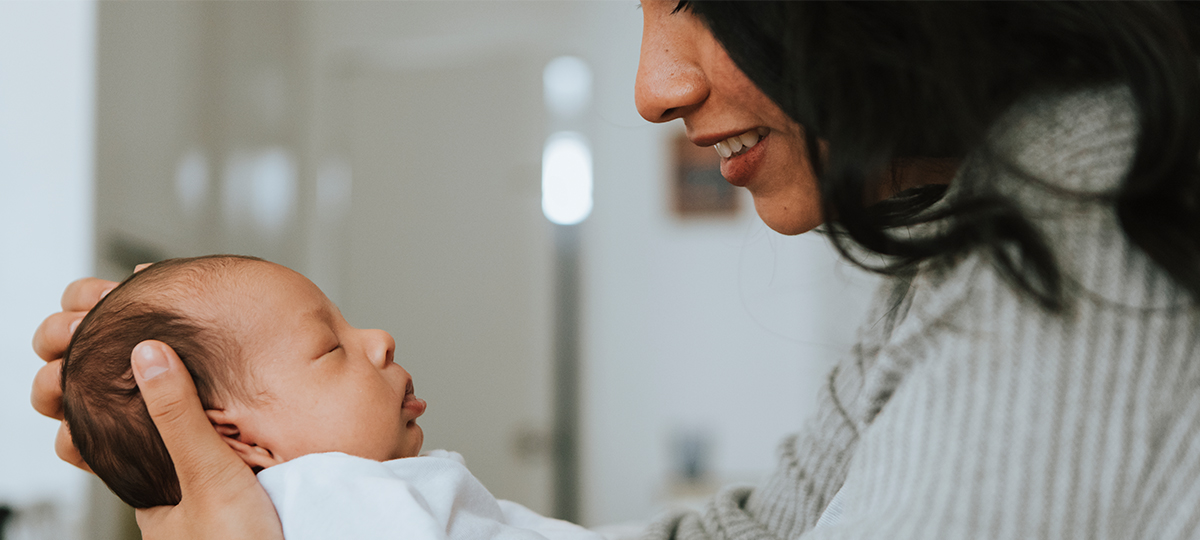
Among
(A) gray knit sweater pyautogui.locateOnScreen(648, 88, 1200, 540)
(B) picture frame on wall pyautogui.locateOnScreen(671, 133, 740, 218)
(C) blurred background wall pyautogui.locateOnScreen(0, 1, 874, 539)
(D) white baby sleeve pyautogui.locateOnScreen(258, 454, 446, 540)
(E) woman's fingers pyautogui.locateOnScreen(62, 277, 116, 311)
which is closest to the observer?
(A) gray knit sweater pyautogui.locateOnScreen(648, 88, 1200, 540)

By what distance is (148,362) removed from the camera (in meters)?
0.64

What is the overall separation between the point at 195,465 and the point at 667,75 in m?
0.50

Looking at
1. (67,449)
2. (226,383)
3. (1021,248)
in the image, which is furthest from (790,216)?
(67,449)

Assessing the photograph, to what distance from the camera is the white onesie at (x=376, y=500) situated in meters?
0.62

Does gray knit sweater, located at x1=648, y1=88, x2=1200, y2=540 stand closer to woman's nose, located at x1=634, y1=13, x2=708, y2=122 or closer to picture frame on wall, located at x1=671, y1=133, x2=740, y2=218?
woman's nose, located at x1=634, y1=13, x2=708, y2=122

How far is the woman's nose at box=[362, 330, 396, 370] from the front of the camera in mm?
757

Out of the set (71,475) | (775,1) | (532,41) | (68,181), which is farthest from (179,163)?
(775,1)

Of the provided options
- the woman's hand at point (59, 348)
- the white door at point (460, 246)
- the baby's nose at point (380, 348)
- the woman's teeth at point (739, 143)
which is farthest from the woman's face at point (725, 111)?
the white door at point (460, 246)

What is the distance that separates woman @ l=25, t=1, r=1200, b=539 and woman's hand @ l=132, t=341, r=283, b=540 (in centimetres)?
44

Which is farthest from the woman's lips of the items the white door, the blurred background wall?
the white door

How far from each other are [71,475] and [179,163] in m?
0.82

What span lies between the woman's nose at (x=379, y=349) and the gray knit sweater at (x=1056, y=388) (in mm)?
454

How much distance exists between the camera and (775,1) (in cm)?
53

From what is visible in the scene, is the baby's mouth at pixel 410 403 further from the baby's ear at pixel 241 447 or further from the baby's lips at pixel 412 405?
the baby's ear at pixel 241 447
